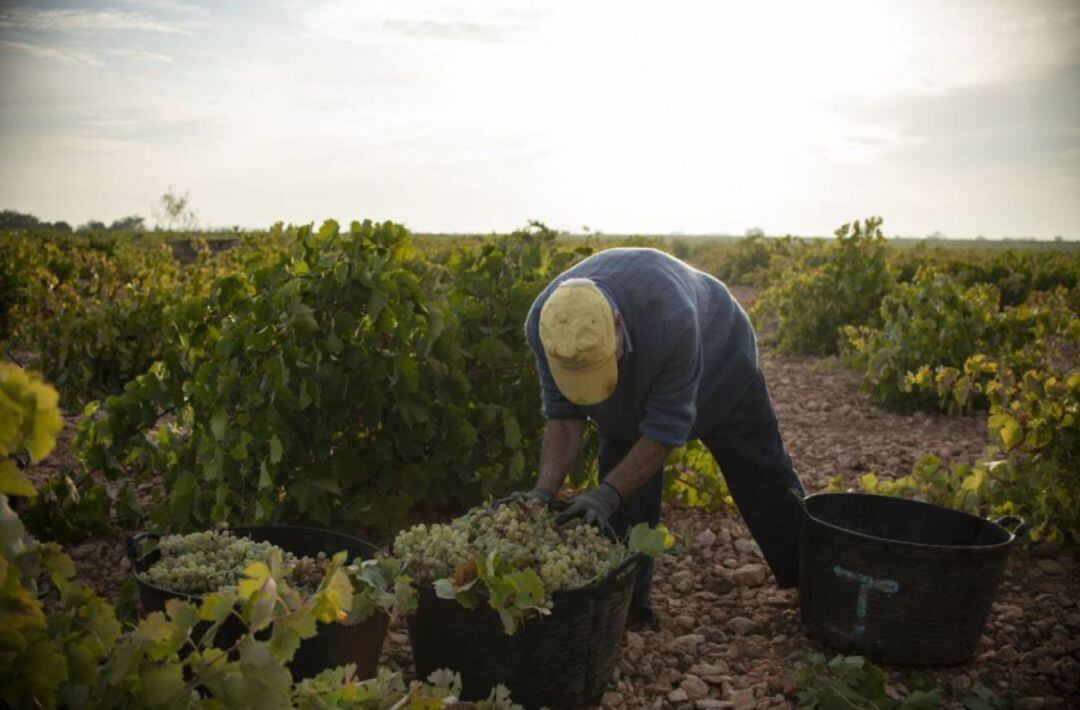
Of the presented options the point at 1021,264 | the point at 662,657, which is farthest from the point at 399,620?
the point at 1021,264

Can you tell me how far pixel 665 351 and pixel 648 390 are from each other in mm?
242

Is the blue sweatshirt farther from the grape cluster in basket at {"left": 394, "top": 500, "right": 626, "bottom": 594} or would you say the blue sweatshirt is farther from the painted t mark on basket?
the painted t mark on basket

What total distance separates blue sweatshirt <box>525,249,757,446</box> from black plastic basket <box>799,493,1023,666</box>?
0.65 metres

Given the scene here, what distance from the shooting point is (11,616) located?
1309 mm

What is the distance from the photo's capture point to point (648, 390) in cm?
323

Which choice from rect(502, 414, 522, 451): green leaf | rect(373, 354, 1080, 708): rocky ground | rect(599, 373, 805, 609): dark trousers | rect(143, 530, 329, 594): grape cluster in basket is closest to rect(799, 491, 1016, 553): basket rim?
rect(599, 373, 805, 609): dark trousers

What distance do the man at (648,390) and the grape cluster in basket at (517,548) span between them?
11 centimetres

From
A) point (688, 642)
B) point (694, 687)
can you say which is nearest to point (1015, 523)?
point (688, 642)

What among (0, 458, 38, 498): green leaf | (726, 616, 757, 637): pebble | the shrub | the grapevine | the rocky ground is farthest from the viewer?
the shrub

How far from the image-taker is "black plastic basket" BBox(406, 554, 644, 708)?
2826 mm

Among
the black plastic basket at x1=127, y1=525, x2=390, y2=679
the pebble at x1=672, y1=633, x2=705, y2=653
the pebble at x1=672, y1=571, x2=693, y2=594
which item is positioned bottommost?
the pebble at x1=672, y1=633, x2=705, y2=653

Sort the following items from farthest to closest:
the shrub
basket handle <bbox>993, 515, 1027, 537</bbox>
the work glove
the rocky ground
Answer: the shrub, basket handle <bbox>993, 515, 1027, 537</bbox>, the rocky ground, the work glove

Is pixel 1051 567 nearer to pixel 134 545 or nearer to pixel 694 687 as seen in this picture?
pixel 694 687

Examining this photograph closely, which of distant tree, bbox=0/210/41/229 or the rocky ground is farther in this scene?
distant tree, bbox=0/210/41/229
